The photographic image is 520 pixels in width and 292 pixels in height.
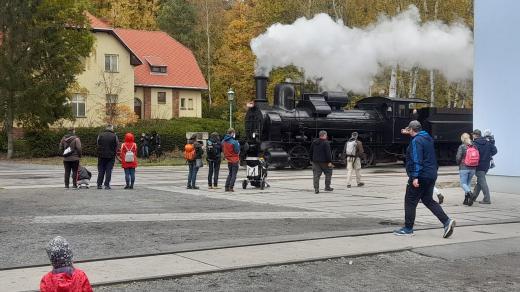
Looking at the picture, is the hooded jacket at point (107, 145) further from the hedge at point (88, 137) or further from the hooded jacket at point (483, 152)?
the hedge at point (88, 137)

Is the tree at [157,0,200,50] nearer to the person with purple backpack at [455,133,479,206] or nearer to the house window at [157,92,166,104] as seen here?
the house window at [157,92,166,104]

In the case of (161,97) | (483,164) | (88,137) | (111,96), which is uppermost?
(161,97)

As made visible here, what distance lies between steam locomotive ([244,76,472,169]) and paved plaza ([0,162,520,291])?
11578 mm

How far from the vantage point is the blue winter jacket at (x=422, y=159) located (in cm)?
1037

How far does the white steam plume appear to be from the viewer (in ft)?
101

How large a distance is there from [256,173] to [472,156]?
632 centimetres

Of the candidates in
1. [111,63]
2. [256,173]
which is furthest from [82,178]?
[111,63]

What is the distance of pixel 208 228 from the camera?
11.0m

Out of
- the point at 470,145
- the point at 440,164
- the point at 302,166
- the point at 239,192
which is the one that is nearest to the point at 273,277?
the point at 470,145

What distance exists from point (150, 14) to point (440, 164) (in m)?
44.2

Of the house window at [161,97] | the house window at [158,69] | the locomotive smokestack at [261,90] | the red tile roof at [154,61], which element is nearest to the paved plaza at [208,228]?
the locomotive smokestack at [261,90]

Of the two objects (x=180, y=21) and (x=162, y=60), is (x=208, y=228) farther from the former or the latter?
(x=180, y=21)

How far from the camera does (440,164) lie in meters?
35.6

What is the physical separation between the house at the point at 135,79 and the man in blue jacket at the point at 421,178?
3802 centimetres
